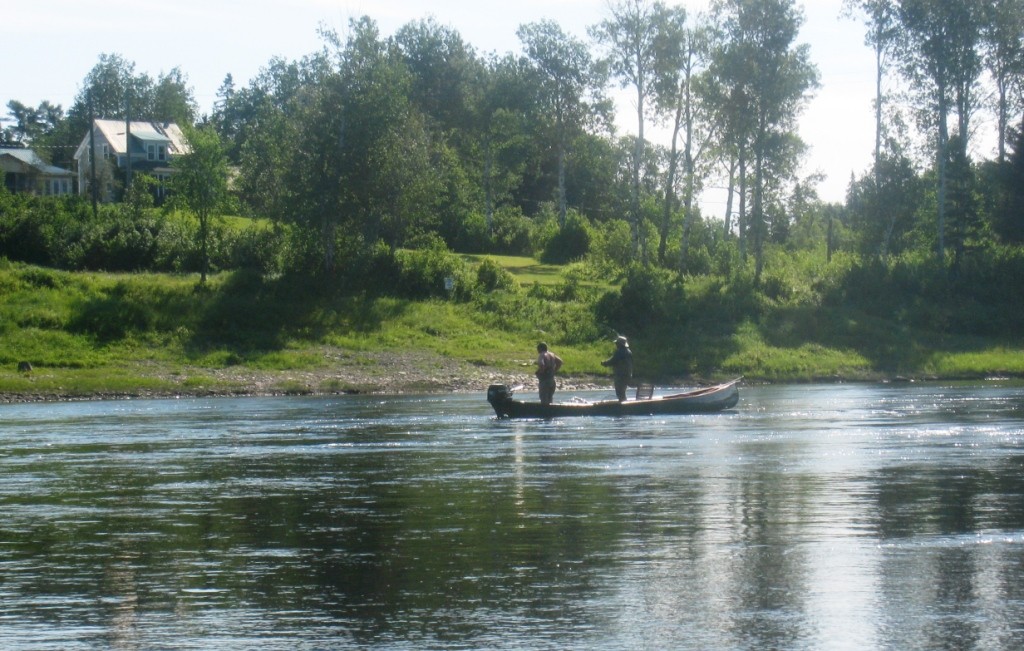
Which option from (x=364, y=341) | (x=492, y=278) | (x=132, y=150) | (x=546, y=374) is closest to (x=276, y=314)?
(x=364, y=341)

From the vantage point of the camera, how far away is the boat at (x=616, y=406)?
3431 centimetres

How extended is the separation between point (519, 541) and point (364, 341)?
39596 millimetres

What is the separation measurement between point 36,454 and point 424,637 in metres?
18.5

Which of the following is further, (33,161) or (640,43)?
(33,161)

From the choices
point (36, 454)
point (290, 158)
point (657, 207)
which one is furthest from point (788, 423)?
point (657, 207)

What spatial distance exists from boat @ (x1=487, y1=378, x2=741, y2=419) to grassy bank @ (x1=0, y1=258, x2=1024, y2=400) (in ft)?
49.7

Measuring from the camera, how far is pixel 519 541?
15.2 metres

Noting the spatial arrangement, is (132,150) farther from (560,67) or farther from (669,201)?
(669,201)

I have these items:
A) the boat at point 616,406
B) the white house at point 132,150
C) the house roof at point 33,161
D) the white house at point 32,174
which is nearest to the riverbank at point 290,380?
the boat at point 616,406

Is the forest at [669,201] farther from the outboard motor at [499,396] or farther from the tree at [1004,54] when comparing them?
the outboard motor at [499,396]

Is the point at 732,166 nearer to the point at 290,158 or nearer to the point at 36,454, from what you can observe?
the point at 290,158

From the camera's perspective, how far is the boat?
34.3 meters

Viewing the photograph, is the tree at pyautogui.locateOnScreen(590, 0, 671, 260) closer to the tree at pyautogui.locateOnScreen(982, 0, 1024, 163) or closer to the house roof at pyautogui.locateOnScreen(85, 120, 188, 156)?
the tree at pyautogui.locateOnScreen(982, 0, 1024, 163)

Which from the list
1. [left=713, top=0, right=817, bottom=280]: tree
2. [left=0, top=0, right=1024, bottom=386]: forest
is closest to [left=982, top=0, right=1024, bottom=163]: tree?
[left=0, top=0, right=1024, bottom=386]: forest
